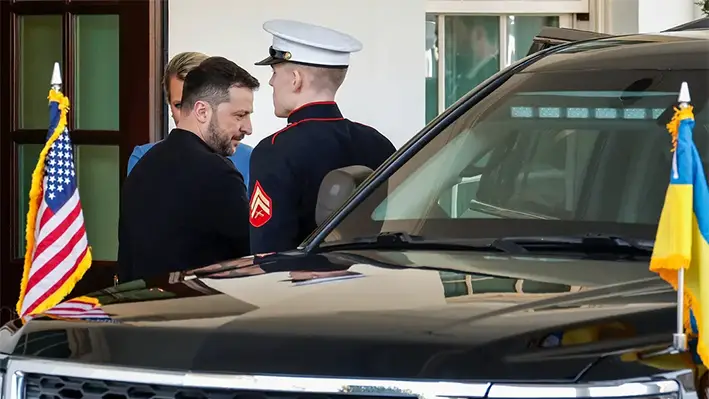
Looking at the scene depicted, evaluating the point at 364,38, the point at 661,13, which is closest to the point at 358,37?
the point at 364,38

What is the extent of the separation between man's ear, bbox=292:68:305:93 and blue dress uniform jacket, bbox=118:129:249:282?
0.34 metres

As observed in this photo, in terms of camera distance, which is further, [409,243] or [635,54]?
[635,54]

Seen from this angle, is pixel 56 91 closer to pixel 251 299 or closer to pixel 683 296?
pixel 251 299

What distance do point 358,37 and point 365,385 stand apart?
481cm

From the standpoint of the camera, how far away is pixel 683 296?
1.66m

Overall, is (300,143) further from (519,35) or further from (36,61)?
(519,35)

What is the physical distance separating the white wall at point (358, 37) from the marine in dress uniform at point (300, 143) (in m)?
2.11

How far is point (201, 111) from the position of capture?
4.37 m

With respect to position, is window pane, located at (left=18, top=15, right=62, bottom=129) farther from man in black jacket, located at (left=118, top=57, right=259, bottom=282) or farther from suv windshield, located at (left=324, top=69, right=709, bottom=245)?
suv windshield, located at (left=324, top=69, right=709, bottom=245)

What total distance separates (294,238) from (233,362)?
6.22 feet

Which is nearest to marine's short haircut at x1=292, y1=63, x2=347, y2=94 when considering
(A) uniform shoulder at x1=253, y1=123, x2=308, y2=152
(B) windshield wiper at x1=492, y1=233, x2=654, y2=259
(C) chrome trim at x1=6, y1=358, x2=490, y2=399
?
(A) uniform shoulder at x1=253, y1=123, x2=308, y2=152

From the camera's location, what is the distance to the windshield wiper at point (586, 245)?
7.09 feet

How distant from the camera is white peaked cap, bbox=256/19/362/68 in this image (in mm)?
4035

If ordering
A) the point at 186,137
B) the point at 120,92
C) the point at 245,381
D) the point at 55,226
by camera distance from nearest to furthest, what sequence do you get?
1. the point at 245,381
2. the point at 55,226
3. the point at 186,137
4. the point at 120,92
